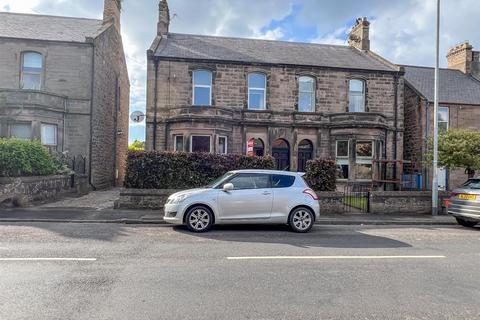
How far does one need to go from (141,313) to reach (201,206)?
5.08 metres

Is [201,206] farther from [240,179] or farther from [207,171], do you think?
[207,171]

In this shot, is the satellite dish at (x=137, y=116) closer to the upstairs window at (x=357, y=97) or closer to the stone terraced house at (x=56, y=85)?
the stone terraced house at (x=56, y=85)

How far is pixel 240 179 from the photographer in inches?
369

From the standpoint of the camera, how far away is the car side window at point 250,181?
30.5 ft

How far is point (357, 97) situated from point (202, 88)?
32.2 feet

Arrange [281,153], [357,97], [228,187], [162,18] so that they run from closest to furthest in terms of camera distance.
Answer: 1. [228,187]
2. [281,153]
3. [357,97]
4. [162,18]

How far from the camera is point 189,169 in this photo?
13.1 meters

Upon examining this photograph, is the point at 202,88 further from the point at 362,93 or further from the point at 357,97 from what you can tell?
the point at 362,93

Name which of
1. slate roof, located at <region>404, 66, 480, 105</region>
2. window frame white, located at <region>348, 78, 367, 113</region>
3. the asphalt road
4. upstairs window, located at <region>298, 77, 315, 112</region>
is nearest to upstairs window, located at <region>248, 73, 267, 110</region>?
upstairs window, located at <region>298, 77, 315, 112</region>

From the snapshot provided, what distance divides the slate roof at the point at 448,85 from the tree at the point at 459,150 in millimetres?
9150

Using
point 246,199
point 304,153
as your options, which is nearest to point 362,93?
point 304,153

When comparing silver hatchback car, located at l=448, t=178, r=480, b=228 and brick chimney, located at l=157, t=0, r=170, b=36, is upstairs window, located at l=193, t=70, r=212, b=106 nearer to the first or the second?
brick chimney, located at l=157, t=0, r=170, b=36

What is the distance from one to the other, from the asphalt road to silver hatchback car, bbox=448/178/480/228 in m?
2.39

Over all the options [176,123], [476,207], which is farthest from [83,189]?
[476,207]
